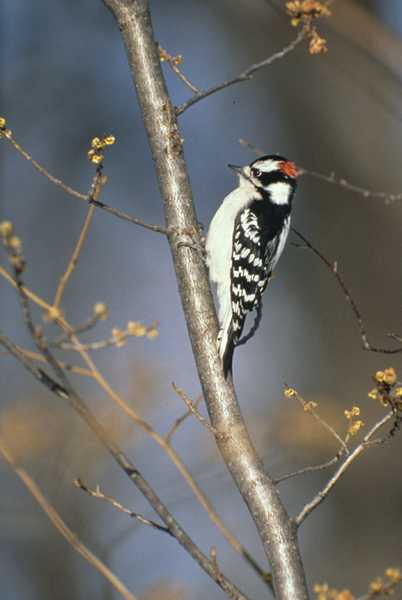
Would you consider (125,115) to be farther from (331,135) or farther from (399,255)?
(399,255)

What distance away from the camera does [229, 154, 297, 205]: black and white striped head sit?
4.70 metres

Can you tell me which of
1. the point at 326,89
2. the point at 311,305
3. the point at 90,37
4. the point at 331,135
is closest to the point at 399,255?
the point at 311,305

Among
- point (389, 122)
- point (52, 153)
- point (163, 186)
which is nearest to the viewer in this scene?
point (163, 186)

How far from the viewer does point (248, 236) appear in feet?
14.1

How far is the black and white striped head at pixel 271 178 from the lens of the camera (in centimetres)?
470

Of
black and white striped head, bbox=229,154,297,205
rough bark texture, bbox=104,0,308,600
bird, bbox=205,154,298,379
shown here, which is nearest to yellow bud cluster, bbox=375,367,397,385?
rough bark texture, bbox=104,0,308,600

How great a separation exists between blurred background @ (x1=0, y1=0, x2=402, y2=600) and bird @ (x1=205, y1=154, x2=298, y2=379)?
2.31 ft

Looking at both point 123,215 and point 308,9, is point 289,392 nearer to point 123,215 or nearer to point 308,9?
point 123,215

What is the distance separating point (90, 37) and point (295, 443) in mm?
5751

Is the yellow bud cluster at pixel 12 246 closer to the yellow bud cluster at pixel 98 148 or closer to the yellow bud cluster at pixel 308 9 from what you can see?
the yellow bud cluster at pixel 98 148

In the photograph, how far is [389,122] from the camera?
21.8 ft

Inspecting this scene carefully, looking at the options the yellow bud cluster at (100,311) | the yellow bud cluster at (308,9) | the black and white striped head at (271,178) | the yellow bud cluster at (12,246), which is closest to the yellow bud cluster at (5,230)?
the yellow bud cluster at (12,246)

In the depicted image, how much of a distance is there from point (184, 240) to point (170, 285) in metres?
4.47

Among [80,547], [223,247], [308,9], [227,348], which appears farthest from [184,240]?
[80,547]
